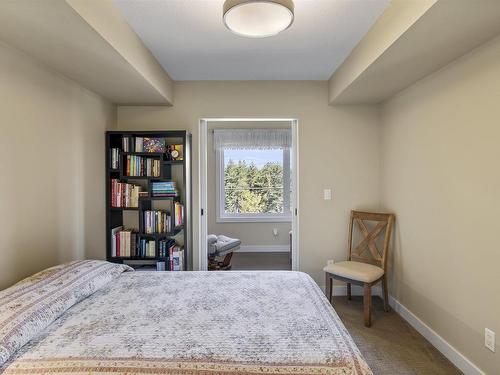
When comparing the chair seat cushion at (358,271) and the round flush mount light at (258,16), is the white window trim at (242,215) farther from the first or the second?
the round flush mount light at (258,16)

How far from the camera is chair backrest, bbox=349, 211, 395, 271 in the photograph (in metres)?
2.98

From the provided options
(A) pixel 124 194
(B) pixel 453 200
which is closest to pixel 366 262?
(B) pixel 453 200

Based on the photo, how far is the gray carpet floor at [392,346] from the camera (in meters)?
2.09

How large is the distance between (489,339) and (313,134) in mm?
2319

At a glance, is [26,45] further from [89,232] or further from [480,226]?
[480,226]

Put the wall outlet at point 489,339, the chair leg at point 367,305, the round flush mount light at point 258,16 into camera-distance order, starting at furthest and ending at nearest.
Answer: the chair leg at point 367,305, the wall outlet at point 489,339, the round flush mount light at point 258,16

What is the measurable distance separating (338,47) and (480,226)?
175 centimetres

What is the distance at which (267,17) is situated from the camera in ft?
5.57

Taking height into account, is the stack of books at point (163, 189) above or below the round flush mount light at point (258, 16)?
below

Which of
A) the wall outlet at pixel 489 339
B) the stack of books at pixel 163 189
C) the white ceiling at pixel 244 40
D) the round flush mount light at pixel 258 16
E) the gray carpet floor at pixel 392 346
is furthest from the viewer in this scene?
the stack of books at pixel 163 189

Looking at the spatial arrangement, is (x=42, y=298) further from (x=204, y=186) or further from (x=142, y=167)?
(x=204, y=186)

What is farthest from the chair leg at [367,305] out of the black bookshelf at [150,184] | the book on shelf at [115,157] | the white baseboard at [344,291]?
the book on shelf at [115,157]

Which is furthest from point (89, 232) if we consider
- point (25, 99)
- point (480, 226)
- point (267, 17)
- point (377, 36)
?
point (480, 226)

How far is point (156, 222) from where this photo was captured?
303 cm
